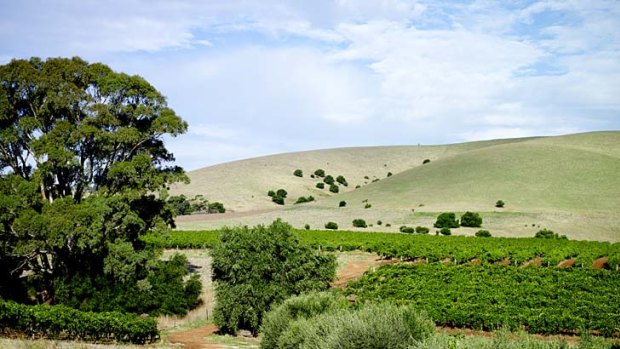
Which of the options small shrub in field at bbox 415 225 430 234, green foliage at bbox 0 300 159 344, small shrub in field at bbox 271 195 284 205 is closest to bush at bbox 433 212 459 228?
small shrub in field at bbox 415 225 430 234

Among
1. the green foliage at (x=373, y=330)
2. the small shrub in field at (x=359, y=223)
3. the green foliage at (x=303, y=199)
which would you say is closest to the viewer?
the green foliage at (x=373, y=330)

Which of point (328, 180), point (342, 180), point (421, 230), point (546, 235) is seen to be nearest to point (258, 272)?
point (421, 230)

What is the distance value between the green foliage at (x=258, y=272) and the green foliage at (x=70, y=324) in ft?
19.2

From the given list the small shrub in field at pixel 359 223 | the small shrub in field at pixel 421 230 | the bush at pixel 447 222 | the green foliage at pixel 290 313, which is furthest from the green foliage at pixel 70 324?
the small shrub in field at pixel 359 223

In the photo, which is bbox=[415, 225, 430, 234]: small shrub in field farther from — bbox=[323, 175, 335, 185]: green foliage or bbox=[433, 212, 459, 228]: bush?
bbox=[323, 175, 335, 185]: green foliage

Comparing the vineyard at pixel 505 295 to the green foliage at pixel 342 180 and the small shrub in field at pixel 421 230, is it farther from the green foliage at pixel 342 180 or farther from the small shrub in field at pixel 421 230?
the green foliage at pixel 342 180

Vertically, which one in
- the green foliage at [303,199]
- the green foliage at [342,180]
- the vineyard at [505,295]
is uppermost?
the green foliage at [342,180]

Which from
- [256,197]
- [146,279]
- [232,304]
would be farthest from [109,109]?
[256,197]

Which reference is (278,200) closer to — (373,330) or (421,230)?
(421,230)

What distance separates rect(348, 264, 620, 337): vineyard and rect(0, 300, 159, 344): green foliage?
12677 millimetres

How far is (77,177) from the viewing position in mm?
39344

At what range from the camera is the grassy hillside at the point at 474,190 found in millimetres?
86438

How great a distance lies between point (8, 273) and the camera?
37.0 m

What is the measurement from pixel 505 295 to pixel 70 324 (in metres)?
24.0
